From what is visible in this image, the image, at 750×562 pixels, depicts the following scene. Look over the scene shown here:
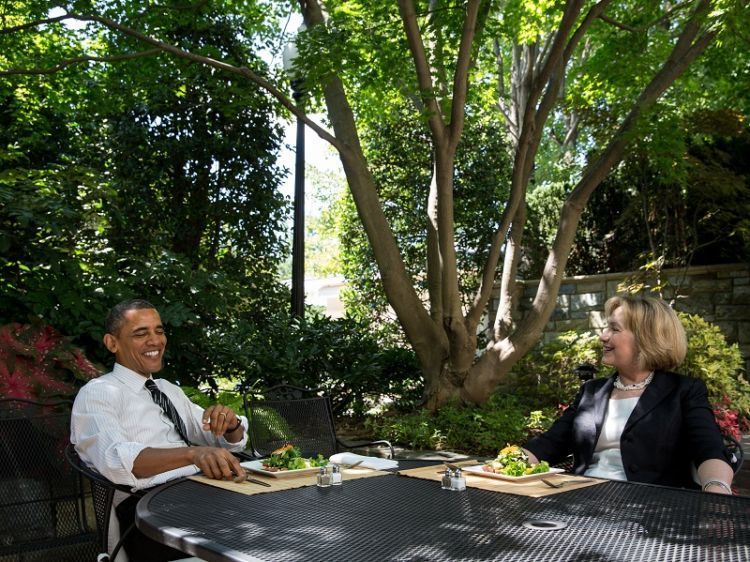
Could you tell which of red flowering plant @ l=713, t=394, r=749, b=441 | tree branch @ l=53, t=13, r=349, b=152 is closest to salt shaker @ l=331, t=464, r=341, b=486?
tree branch @ l=53, t=13, r=349, b=152

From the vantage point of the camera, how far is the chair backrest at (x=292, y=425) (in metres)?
4.19

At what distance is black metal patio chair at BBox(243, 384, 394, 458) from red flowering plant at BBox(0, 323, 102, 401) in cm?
144

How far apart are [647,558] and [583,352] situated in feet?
23.7

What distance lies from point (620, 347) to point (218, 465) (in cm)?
170

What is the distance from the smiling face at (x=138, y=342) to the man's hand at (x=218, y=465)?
0.71 metres

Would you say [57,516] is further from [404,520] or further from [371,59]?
[371,59]

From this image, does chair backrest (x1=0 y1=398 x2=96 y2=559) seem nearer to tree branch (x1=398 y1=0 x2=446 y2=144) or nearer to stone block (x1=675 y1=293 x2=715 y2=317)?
tree branch (x1=398 y1=0 x2=446 y2=144)

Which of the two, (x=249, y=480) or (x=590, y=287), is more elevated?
(x=590, y=287)

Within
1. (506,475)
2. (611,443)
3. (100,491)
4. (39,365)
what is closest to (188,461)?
(100,491)

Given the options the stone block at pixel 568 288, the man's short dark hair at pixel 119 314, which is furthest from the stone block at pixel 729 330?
the man's short dark hair at pixel 119 314

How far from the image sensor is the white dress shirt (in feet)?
9.36

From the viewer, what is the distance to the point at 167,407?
336 centimetres

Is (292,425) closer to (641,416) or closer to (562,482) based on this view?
(641,416)

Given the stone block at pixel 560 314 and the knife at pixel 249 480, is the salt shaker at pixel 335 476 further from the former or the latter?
the stone block at pixel 560 314
